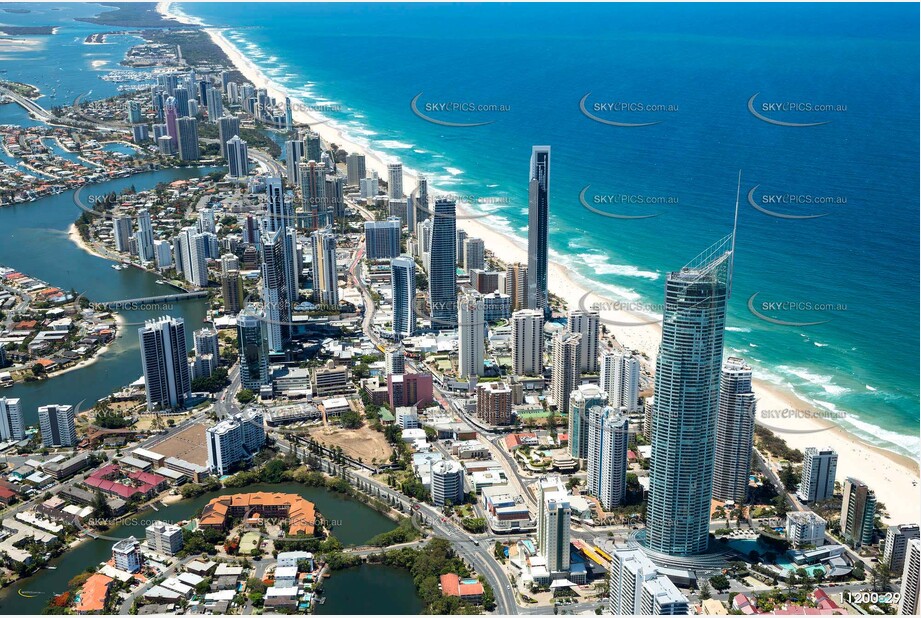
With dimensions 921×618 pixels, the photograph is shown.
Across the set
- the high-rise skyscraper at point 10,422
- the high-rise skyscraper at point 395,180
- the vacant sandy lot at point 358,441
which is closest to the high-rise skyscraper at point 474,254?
the high-rise skyscraper at point 395,180

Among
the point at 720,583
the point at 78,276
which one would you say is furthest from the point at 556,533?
the point at 78,276

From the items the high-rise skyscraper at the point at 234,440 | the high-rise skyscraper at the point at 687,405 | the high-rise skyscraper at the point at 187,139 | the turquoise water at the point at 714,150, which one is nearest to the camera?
the high-rise skyscraper at the point at 687,405

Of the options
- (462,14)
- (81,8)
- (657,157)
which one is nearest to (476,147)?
(657,157)

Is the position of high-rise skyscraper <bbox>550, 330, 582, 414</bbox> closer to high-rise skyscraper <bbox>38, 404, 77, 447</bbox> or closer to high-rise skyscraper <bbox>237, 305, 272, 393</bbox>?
high-rise skyscraper <bbox>237, 305, 272, 393</bbox>

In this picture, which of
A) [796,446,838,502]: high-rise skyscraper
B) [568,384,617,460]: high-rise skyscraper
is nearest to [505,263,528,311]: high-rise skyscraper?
[568,384,617,460]: high-rise skyscraper

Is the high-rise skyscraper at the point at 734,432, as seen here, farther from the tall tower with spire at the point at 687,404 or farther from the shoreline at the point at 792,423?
the shoreline at the point at 792,423

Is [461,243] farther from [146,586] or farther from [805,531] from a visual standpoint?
[146,586]
